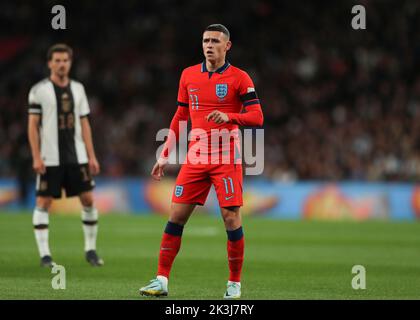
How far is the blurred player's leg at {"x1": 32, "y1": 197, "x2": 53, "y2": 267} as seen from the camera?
10906 mm

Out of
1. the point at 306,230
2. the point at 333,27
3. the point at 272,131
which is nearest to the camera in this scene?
the point at 306,230

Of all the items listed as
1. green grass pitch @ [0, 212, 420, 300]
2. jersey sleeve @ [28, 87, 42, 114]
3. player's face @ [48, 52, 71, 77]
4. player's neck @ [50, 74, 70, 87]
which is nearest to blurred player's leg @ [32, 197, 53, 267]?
green grass pitch @ [0, 212, 420, 300]

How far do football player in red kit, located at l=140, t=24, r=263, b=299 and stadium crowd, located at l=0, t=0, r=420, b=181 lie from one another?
547 inches

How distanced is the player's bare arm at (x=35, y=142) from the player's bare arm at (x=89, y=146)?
1.95 feet

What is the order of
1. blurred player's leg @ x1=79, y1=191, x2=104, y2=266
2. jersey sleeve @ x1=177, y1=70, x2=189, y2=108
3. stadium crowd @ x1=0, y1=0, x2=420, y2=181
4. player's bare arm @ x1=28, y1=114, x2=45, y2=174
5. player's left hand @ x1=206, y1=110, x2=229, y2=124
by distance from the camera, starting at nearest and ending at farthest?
1. player's left hand @ x1=206, y1=110, x2=229, y2=124
2. jersey sleeve @ x1=177, y1=70, x2=189, y2=108
3. player's bare arm @ x1=28, y1=114, x2=45, y2=174
4. blurred player's leg @ x1=79, y1=191, x2=104, y2=266
5. stadium crowd @ x1=0, y1=0, x2=420, y2=181

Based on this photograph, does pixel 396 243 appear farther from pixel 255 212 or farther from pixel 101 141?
pixel 101 141

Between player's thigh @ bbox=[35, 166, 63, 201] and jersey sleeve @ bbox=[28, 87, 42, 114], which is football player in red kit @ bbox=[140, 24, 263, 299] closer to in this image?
player's thigh @ bbox=[35, 166, 63, 201]

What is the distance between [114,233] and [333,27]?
13369 mm

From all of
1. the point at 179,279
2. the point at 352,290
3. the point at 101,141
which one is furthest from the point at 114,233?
the point at 101,141

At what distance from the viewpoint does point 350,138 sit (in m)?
23.6

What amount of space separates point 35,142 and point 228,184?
354 cm

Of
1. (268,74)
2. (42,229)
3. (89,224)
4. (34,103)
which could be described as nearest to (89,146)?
(34,103)

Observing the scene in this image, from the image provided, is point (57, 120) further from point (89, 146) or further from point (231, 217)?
point (231, 217)

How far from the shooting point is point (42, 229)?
1098cm
